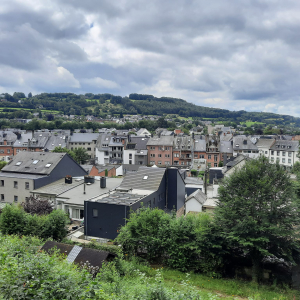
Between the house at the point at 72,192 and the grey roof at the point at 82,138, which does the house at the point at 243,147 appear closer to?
the grey roof at the point at 82,138

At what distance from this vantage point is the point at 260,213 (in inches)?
790

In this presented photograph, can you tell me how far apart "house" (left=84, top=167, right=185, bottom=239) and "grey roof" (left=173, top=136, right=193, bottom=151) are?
144 ft

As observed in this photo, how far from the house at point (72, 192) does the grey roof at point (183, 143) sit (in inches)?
1772

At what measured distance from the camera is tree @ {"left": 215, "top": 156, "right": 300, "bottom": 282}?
63.8ft

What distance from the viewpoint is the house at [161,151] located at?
80.9 m

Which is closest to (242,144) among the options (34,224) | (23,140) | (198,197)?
(198,197)

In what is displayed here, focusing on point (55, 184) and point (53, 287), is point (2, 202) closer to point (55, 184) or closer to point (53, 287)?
point (55, 184)

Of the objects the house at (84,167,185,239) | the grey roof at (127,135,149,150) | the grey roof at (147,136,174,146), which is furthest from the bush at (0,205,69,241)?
the grey roof at (127,135,149,150)

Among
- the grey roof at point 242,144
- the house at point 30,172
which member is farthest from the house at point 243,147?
the house at point 30,172

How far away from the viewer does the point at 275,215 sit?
20062 mm

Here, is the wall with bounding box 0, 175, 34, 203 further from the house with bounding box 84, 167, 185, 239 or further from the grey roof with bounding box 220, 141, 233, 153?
the grey roof with bounding box 220, 141, 233, 153

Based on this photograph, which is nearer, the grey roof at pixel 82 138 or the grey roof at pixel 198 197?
the grey roof at pixel 198 197

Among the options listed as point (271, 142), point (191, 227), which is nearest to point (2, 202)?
point (191, 227)

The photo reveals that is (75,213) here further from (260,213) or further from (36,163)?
(260,213)
